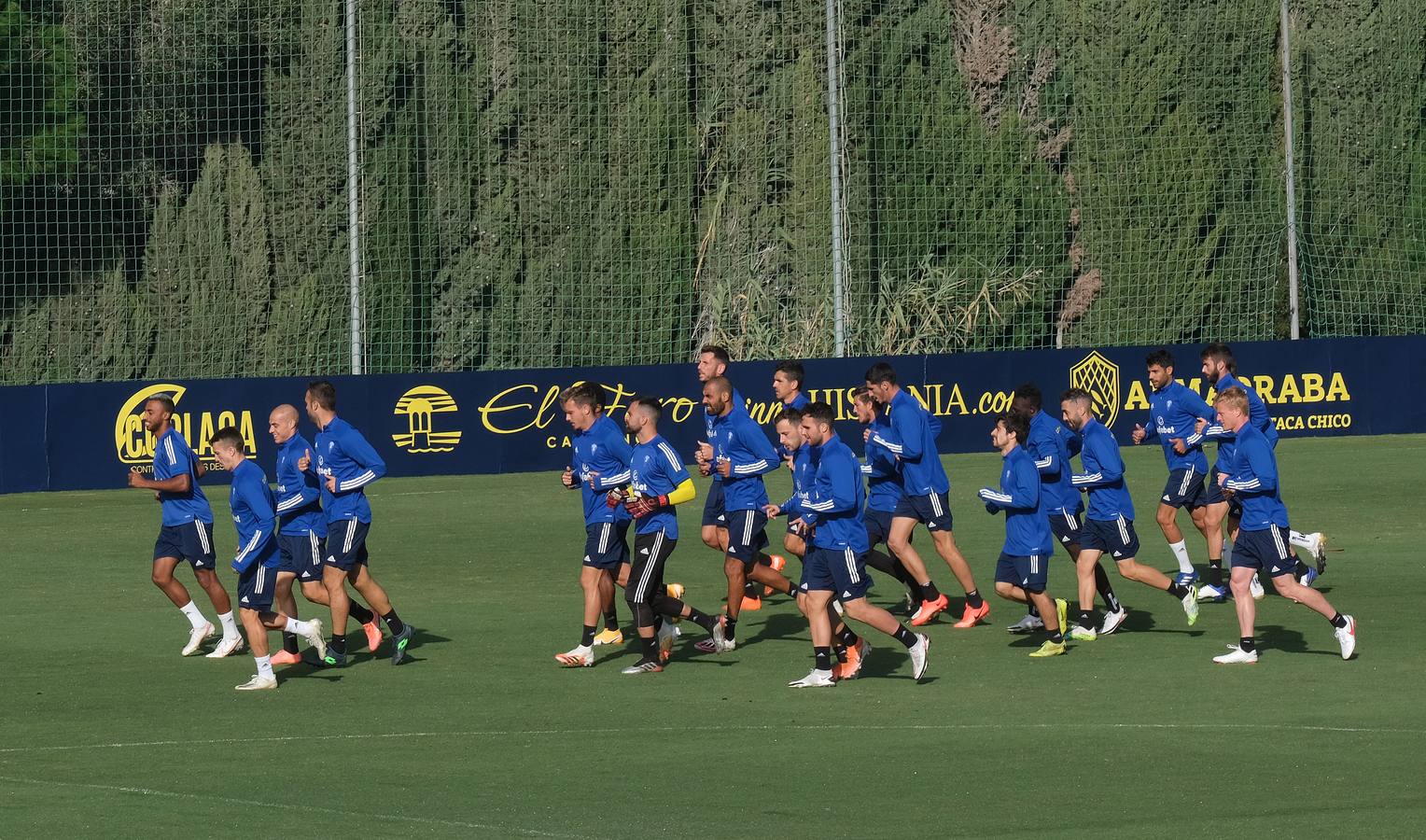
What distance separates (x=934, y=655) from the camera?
14.0 m

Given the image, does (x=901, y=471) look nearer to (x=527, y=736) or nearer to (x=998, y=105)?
(x=527, y=736)

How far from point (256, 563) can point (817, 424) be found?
12.7 feet

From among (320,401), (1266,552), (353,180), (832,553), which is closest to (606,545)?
(832,553)

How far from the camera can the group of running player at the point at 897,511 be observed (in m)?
12.9

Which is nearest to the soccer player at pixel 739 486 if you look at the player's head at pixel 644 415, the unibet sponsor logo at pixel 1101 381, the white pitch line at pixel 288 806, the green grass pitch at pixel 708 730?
the green grass pitch at pixel 708 730

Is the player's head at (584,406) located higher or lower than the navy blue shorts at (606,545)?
higher

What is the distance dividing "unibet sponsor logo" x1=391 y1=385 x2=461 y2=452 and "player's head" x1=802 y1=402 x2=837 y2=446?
54.8ft

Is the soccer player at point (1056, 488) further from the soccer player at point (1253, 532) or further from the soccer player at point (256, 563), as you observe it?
the soccer player at point (256, 563)

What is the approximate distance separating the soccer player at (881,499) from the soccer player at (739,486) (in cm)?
85

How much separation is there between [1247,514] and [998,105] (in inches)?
1221

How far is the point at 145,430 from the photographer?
1073 inches

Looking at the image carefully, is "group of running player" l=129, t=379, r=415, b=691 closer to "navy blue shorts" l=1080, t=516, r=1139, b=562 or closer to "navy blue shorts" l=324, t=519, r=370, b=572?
"navy blue shorts" l=324, t=519, r=370, b=572

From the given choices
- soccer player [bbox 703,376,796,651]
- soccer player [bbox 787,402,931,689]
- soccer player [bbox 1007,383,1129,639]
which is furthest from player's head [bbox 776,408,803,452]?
soccer player [bbox 1007,383,1129,639]

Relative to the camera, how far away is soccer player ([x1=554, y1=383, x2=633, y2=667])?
45.1ft
